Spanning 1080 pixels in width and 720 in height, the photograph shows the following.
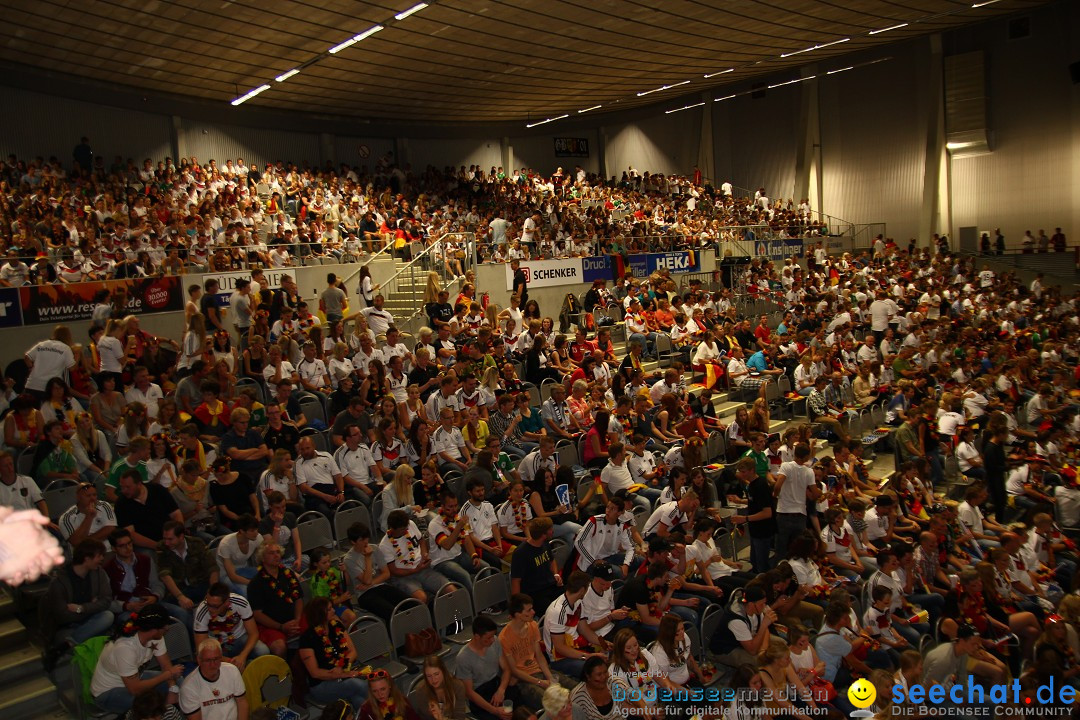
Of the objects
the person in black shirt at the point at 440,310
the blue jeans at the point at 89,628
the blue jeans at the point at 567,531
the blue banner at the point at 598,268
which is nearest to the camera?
the blue jeans at the point at 89,628

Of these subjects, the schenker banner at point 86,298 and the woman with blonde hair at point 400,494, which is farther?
the schenker banner at point 86,298

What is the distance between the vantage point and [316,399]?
11.1m

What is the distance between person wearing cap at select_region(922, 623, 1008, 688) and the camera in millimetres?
6891

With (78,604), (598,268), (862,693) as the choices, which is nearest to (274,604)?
(78,604)

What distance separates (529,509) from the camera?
337 inches

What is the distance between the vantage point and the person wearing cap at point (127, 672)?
574 centimetres

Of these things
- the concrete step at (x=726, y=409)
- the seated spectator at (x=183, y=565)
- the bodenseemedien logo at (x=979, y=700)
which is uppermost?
the seated spectator at (x=183, y=565)

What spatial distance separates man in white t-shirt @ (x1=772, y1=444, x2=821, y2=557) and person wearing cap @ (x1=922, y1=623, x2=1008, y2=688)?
2.19m

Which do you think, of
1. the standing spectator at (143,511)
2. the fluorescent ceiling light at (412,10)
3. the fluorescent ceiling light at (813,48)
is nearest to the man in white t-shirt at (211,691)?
the standing spectator at (143,511)

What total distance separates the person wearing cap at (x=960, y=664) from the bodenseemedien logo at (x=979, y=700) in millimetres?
76

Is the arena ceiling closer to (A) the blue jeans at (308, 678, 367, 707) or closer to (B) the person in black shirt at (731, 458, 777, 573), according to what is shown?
(B) the person in black shirt at (731, 458, 777, 573)

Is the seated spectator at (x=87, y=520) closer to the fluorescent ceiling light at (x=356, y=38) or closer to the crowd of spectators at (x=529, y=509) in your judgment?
the crowd of spectators at (x=529, y=509)

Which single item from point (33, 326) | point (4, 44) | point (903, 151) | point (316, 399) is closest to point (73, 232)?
point (33, 326)

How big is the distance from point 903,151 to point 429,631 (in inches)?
1153
